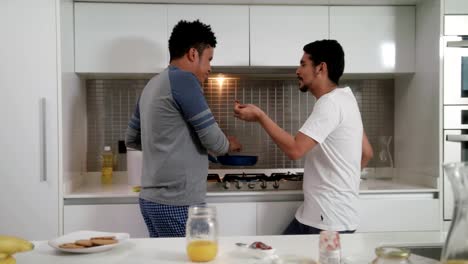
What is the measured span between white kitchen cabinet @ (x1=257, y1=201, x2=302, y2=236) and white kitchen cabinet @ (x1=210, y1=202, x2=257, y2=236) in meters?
0.04

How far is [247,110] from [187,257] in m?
0.83

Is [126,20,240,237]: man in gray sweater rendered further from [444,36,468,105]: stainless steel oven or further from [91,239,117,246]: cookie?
[444,36,468,105]: stainless steel oven

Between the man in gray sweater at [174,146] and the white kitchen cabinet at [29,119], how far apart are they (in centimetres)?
75

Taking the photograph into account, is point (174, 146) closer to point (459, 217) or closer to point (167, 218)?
point (167, 218)

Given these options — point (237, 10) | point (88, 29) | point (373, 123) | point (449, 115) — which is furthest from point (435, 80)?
point (88, 29)

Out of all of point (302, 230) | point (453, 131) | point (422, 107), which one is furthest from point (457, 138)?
point (302, 230)

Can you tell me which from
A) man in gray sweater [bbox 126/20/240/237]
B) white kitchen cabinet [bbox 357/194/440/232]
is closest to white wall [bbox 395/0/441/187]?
white kitchen cabinet [bbox 357/194/440/232]

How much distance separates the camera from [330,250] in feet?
3.56

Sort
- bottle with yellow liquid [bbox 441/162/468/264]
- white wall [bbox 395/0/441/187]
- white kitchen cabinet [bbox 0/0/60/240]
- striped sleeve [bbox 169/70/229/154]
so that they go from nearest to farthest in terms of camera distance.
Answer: bottle with yellow liquid [bbox 441/162/468/264] < striped sleeve [bbox 169/70/229/154] < white kitchen cabinet [bbox 0/0/60/240] < white wall [bbox 395/0/441/187]

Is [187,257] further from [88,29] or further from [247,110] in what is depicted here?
[88,29]

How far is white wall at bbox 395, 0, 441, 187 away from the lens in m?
2.46

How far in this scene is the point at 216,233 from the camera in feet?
3.85

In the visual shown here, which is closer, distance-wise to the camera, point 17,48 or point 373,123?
point 17,48

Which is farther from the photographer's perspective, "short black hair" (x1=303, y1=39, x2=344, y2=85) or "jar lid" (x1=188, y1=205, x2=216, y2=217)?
"short black hair" (x1=303, y1=39, x2=344, y2=85)
